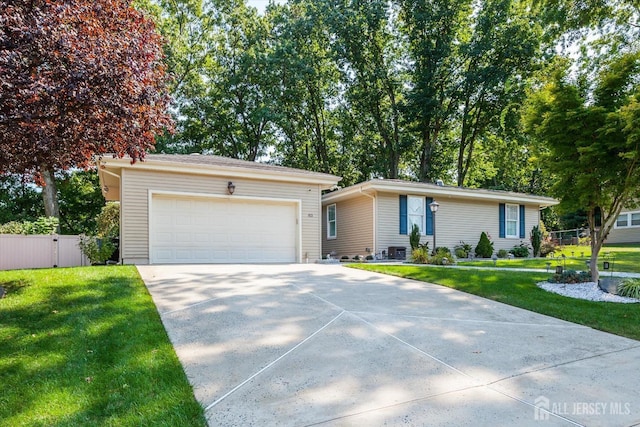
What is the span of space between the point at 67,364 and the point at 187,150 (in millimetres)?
23139

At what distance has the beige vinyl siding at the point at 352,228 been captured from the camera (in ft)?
50.1

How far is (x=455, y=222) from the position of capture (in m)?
16.7

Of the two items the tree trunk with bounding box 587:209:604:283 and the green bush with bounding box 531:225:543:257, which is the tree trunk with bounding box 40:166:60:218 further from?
the green bush with bounding box 531:225:543:257

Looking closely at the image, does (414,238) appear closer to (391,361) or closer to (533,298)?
(533,298)

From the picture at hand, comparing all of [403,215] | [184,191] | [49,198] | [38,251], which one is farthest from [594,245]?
[49,198]

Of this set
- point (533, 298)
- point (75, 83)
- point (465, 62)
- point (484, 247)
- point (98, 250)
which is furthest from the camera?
point (465, 62)

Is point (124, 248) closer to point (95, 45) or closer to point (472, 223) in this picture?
point (95, 45)

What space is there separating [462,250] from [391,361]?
44.2 ft

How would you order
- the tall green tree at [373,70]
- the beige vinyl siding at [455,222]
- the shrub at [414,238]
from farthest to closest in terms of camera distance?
the tall green tree at [373,70]
the beige vinyl siding at [455,222]
the shrub at [414,238]

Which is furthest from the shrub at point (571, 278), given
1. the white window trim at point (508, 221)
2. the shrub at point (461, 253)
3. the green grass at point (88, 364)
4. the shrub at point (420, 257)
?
the white window trim at point (508, 221)

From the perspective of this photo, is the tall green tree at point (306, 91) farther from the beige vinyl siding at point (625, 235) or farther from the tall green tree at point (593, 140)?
the beige vinyl siding at point (625, 235)

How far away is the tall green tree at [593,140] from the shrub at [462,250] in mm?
8312

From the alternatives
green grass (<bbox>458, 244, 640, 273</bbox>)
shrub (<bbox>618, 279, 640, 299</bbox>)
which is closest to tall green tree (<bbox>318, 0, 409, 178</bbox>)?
green grass (<bbox>458, 244, 640, 273</bbox>)

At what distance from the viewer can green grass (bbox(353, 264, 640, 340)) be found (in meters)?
5.57
